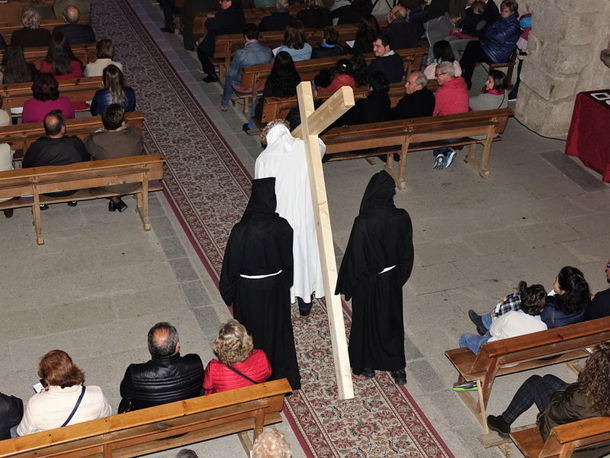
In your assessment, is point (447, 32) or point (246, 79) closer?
point (246, 79)

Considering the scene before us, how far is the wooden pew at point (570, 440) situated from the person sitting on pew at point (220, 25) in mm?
7715

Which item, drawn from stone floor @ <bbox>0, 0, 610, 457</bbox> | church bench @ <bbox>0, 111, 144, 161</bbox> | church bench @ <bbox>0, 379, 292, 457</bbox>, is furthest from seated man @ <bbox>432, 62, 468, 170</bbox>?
church bench @ <bbox>0, 379, 292, 457</bbox>

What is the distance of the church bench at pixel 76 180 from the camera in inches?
316

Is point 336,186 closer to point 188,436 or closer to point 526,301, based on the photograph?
point 526,301

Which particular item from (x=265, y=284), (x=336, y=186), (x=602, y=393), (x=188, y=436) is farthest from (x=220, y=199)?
(x=602, y=393)

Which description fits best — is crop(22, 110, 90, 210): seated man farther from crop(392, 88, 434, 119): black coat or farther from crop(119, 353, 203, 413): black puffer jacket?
crop(392, 88, 434, 119): black coat

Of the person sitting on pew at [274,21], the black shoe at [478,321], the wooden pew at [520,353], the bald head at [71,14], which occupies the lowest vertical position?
the black shoe at [478,321]

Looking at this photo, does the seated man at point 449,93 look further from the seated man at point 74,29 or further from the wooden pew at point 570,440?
the wooden pew at point 570,440

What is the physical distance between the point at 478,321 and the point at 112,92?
465cm

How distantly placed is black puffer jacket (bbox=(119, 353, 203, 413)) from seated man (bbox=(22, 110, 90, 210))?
335cm

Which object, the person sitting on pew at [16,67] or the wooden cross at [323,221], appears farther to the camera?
the person sitting on pew at [16,67]

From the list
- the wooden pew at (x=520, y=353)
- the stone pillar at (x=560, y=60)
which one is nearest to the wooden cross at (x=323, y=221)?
the wooden pew at (x=520, y=353)

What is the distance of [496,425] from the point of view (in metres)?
6.36

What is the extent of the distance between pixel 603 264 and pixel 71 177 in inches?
209
